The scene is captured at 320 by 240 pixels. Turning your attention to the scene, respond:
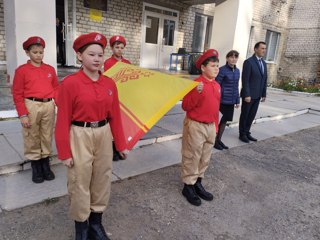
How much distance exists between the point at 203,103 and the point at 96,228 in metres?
1.65

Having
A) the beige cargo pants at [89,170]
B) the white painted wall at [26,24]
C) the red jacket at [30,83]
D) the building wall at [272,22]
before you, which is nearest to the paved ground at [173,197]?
the beige cargo pants at [89,170]

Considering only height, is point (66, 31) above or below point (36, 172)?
above

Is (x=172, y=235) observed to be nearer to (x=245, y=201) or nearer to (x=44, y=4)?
(x=245, y=201)

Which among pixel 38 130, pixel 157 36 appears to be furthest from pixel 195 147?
pixel 157 36

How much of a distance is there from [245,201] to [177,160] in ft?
4.37

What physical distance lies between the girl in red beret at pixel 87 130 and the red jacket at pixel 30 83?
1197 mm

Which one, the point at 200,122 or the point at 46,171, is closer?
the point at 200,122

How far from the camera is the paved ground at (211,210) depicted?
105 inches

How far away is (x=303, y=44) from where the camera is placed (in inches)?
681

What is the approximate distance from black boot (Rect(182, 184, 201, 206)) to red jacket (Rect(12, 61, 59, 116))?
75.6 inches

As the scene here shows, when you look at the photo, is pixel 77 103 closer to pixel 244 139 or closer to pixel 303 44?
pixel 244 139

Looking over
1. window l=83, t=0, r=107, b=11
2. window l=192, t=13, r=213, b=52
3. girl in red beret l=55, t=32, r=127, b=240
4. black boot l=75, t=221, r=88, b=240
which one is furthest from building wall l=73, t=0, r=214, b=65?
black boot l=75, t=221, r=88, b=240

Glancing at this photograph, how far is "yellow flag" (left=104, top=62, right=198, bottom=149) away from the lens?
225 cm

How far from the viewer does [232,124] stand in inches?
260
